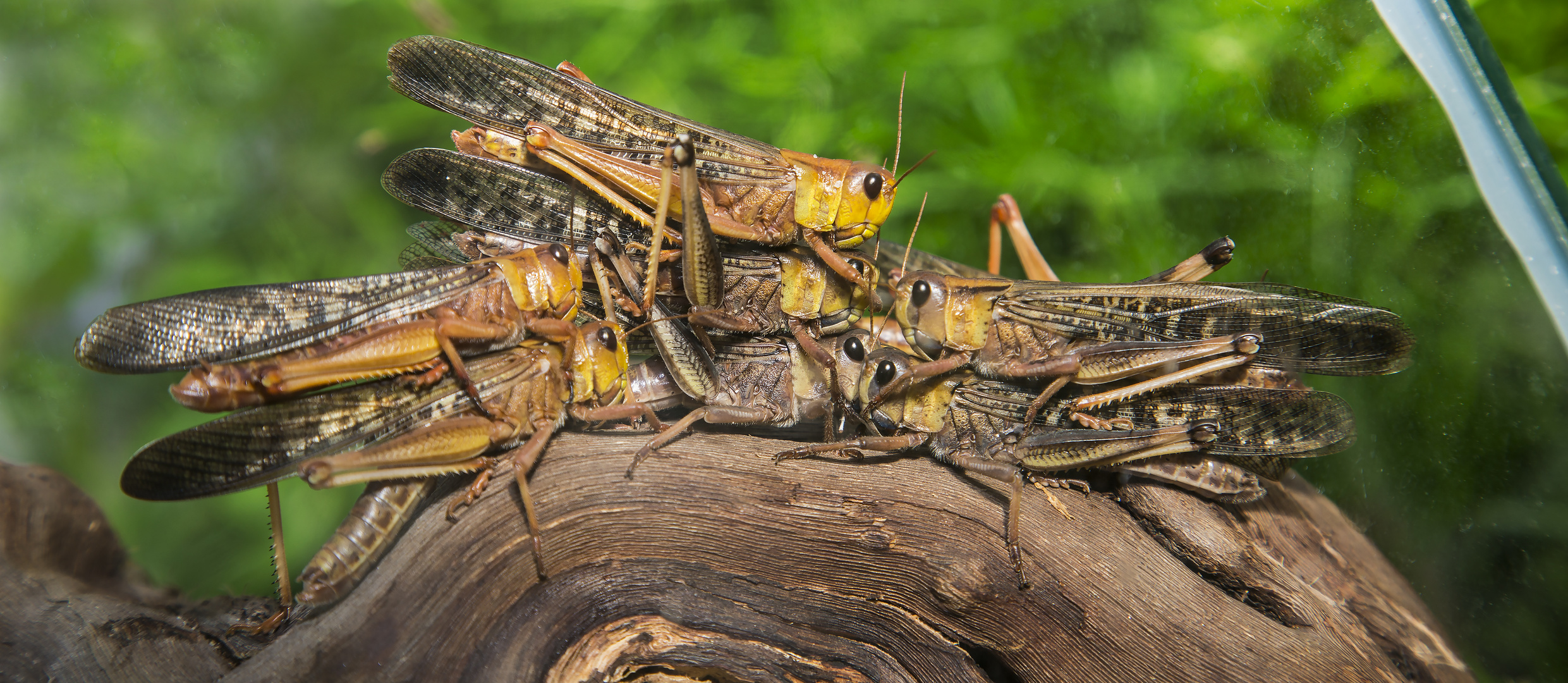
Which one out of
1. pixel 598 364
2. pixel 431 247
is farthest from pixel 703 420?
pixel 431 247

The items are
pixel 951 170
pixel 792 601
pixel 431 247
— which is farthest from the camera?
pixel 951 170

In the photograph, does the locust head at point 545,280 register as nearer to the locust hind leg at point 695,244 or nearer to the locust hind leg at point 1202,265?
the locust hind leg at point 695,244

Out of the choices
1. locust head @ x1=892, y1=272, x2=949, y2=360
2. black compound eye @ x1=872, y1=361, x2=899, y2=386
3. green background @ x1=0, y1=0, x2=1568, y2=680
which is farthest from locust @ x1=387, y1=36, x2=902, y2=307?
green background @ x1=0, y1=0, x2=1568, y2=680

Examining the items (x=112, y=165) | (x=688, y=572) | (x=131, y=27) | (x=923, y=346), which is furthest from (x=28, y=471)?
(x=923, y=346)

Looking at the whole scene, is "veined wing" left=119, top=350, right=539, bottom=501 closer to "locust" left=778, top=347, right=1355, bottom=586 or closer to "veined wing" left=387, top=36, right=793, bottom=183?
"veined wing" left=387, top=36, right=793, bottom=183

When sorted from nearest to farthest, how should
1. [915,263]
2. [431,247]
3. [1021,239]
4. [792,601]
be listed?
[792,601] < [431,247] < [915,263] < [1021,239]

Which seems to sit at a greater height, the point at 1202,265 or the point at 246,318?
the point at 246,318

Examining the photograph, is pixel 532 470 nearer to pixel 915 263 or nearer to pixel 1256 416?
pixel 915 263

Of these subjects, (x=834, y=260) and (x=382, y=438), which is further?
(x=834, y=260)
